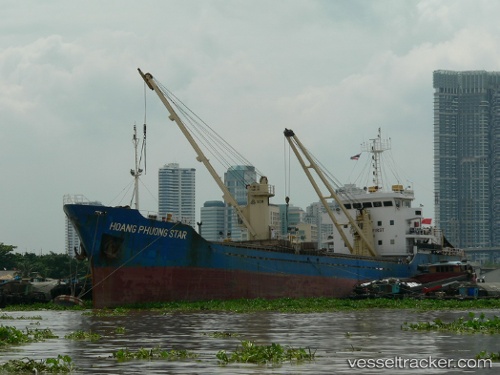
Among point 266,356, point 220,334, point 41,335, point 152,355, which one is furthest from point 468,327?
point 41,335

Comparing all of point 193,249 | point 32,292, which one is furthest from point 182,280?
point 32,292

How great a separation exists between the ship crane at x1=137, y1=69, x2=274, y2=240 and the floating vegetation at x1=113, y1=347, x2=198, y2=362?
135 feet

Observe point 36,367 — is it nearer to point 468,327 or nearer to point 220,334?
point 220,334

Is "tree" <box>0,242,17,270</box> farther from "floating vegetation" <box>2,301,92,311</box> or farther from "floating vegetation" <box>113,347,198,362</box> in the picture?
"floating vegetation" <box>113,347,198,362</box>

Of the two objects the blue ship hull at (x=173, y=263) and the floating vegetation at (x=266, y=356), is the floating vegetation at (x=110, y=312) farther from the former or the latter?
the floating vegetation at (x=266, y=356)

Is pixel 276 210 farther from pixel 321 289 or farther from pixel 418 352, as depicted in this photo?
pixel 418 352

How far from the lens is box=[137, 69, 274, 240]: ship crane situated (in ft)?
208

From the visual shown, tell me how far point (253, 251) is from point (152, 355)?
121 ft

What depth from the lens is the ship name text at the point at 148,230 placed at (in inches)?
2036

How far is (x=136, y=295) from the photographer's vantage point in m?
51.7

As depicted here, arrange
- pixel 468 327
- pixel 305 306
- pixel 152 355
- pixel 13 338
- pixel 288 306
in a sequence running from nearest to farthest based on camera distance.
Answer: pixel 152 355, pixel 13 338, pixel 468 327, pixel 288 306, pixel 305 306

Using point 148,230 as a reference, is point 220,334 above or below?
below

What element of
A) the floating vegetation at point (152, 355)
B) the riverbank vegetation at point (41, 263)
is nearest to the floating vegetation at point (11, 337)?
the floating vegetation at point (152, 355)

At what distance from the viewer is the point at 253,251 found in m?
59.4
